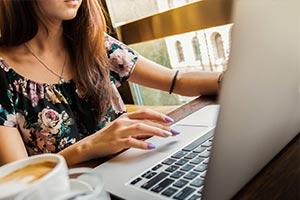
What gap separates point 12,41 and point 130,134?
0.47 metres

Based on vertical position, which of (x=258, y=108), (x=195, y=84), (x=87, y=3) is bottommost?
(x=195, y=84)

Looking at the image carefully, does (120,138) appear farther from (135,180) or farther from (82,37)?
(82,37)

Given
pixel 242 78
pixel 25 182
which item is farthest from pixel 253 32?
pixel 25 182

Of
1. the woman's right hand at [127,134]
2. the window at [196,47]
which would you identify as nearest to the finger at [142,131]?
the woman's right hand at [127,134]

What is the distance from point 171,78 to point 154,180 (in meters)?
0.56

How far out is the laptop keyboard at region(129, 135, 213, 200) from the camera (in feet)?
1.00

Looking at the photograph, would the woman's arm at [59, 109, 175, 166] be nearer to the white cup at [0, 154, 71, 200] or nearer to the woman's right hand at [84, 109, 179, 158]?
the woman's right hand at [84, 109, 179, 158]

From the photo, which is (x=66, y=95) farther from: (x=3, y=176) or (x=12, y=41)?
(x=3, y=176)

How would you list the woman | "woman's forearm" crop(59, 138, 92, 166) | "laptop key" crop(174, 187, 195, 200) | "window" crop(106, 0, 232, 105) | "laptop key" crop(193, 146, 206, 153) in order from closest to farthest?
1. "laptop key" crop(174, 187, 195, 200)
2. "laptop key" crop(193, 146, 206, 153)
3. "woman's forearm" crop(59, 138, 92, 166)
4. the woman
5. "window" crop(106, 0, 232, 105)

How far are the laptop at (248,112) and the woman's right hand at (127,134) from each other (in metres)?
0.12

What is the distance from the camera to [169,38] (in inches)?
51.2

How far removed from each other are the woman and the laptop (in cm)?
35

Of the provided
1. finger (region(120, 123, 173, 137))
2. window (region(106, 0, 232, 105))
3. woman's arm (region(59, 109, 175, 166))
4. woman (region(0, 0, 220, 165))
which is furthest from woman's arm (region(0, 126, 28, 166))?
window (region(106, 0, 232, 105))

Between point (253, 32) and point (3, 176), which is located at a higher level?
point (253, 32)
